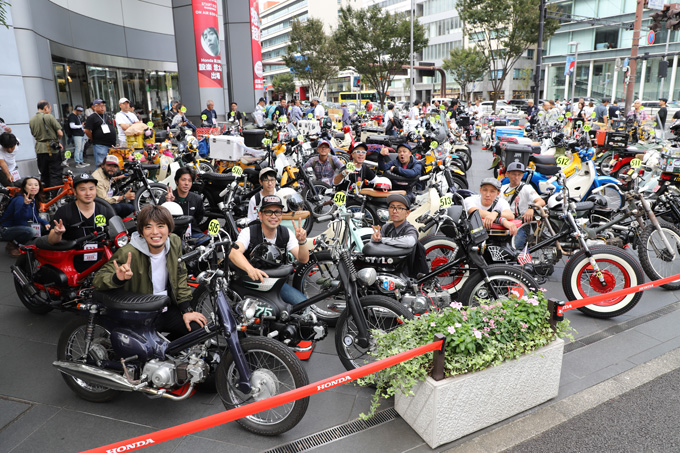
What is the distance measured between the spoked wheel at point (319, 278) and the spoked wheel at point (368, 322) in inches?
27.2

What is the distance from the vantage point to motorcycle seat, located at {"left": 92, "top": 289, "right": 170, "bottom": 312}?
3365mm

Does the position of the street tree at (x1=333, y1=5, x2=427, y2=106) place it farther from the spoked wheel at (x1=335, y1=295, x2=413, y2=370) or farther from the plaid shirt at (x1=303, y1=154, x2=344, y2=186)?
the spoked wheel at (x1=335, y1=295, x2=413, y2=370)

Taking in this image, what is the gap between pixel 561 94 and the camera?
54750mm

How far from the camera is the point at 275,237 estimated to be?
4461mm

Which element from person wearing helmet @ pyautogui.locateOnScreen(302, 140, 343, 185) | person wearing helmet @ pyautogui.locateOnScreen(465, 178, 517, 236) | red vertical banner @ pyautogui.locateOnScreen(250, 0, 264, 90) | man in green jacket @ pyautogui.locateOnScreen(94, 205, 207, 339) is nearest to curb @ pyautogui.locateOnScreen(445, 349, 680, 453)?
person wearing helmet @ pyautogui.locateOnScreen(465, 178, 517, 236)

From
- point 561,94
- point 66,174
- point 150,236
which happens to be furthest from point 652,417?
point 561,94

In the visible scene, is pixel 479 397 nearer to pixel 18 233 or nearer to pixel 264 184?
pixel 264 184

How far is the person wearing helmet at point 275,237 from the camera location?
4332 mm

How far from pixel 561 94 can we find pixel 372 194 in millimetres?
56062

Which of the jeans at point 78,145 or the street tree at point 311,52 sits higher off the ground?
the street tree at point 311,52

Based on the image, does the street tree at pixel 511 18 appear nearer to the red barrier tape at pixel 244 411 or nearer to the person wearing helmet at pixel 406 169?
the person wearing helmet at pixel 406 169

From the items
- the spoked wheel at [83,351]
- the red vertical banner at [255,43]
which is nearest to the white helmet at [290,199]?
the spoked wheel at [83,351]

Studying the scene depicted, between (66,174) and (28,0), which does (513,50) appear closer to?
(28,0)

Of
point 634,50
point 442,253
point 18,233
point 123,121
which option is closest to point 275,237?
point 442,253
